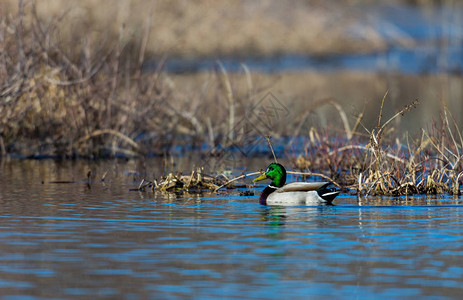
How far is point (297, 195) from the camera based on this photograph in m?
13.1

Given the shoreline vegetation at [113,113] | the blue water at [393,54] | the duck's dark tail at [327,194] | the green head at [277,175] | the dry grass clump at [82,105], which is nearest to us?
the duck's dark tail at [327,194]

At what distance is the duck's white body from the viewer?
42.2 feet

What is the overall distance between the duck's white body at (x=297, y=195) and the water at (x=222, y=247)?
9.3 inches

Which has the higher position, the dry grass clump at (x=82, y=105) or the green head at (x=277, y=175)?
the dry grass clump at (x=82, y=105)

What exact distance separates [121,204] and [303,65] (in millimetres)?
38242

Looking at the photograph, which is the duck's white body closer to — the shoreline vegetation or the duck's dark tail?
the duck's dark tail

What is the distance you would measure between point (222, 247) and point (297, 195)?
10.8ft

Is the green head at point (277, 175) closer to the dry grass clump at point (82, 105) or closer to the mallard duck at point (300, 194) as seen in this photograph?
the mallard duck at point (300, 194)

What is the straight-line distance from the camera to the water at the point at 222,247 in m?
8.27

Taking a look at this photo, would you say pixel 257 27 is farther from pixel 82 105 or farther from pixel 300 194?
pixel 300 194

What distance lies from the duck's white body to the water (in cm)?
24

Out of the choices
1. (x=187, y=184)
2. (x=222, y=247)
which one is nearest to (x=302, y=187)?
(x=187, y=184)

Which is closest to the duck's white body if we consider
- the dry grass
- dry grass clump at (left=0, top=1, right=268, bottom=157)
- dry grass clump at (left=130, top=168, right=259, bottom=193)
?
dry grass clump at (left=130, top=168, right=259, bottom=193)

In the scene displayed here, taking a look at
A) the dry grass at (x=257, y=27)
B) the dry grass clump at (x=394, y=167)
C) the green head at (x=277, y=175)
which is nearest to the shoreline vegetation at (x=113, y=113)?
the dry grass clump at (x=394, y=167)
